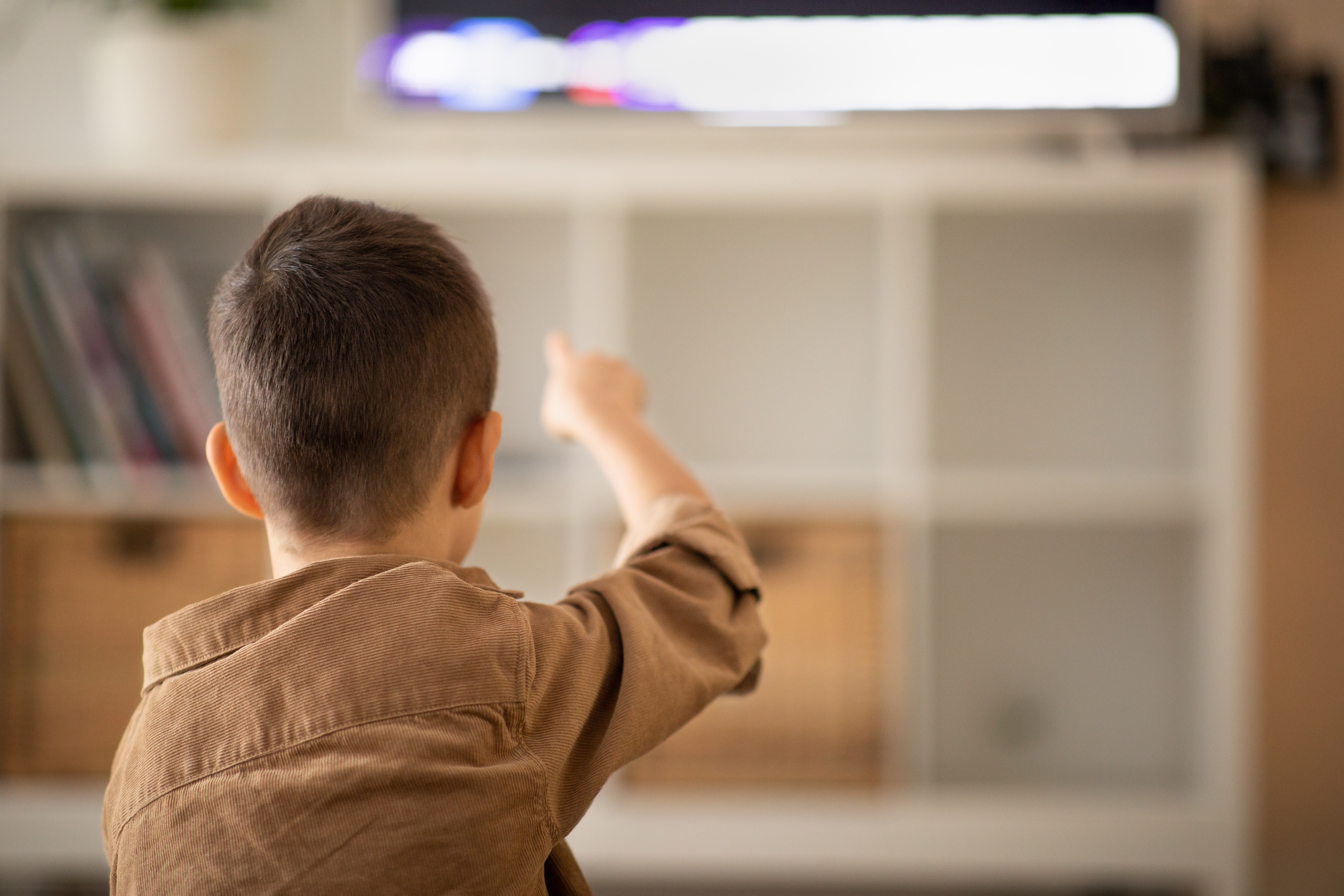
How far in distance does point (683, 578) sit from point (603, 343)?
980mm

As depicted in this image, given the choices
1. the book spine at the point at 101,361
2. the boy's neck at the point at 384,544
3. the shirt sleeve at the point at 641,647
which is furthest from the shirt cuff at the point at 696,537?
the book spine at the point at 101,361

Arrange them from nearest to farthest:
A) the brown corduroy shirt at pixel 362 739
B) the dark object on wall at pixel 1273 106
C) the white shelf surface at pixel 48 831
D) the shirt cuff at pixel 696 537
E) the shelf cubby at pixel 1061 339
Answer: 1. the brown corduroy shirt at pixel 362 739
2. the shirt cuff at pixel 696 537
3. the white shelf surface at pixel 48 831
4. the dark object on wall at pixel 1273 106
5. the shelf cubby at pixel 1061 339

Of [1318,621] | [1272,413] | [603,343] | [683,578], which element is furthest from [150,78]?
[1318,621]

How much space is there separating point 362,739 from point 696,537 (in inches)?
8.5

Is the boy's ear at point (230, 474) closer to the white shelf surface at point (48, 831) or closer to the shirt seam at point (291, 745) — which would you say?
the shirt seam at point (291, 745)

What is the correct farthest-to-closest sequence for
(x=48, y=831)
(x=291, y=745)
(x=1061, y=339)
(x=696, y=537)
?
(x=1061, y=339)
(x=48, y=831)
(x=696, y=537)
(x=291, y=745)

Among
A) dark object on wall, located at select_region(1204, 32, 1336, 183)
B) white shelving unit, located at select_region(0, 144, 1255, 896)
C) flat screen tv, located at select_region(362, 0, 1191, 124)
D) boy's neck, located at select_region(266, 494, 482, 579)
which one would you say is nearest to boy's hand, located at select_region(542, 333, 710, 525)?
boy's neck, located at select_region(266, 494, 482, 579)

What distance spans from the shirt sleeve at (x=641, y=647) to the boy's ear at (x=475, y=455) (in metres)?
0.08

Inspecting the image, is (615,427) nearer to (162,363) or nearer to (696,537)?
(696,537)

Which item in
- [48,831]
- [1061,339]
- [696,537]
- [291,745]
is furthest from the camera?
[1061,339]

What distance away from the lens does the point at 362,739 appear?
50 centimetres

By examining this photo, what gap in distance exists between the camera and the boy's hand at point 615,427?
69 cm

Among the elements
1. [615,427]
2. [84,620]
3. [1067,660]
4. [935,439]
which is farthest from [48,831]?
[1067,660]

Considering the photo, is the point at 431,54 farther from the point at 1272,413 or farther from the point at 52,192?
the point at 1272,413
